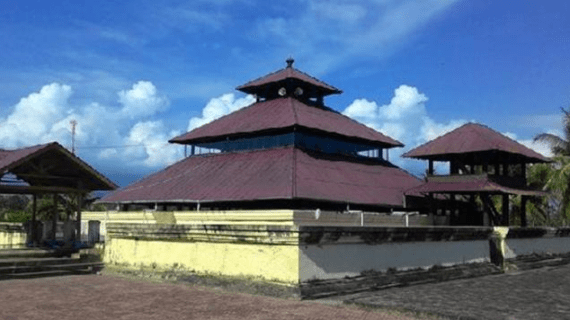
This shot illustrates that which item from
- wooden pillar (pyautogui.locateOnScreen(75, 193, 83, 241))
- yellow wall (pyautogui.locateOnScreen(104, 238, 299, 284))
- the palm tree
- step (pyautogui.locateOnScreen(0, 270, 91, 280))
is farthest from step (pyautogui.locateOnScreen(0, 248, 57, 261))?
the palm tree

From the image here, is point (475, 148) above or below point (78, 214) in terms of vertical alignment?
above

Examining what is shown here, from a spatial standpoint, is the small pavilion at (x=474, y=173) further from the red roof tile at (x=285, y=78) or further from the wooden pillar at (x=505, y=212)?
the red roof tile at (x=285, y=78)

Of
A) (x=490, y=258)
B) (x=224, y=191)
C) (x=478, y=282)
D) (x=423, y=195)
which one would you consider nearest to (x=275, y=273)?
(x=478, y=282)

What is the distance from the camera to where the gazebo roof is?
1838cm

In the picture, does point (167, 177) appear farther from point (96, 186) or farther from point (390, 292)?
point (390, 292)

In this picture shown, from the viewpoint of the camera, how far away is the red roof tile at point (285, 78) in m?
30.8

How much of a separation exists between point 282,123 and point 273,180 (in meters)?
3.90

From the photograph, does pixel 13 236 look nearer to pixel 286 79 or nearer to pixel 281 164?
pixel 281 164

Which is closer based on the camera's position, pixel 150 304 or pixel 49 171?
pixel 150 304

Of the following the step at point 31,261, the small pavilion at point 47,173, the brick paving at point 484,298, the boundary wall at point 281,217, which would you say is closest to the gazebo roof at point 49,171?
the small pavilion at point 47,173

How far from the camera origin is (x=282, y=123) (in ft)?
88.1

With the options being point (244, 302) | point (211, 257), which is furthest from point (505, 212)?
point (244, 302)

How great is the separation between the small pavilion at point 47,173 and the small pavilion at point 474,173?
1361 cm

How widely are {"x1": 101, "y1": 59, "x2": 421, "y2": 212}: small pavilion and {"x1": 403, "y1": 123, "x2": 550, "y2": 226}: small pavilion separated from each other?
240 cm
